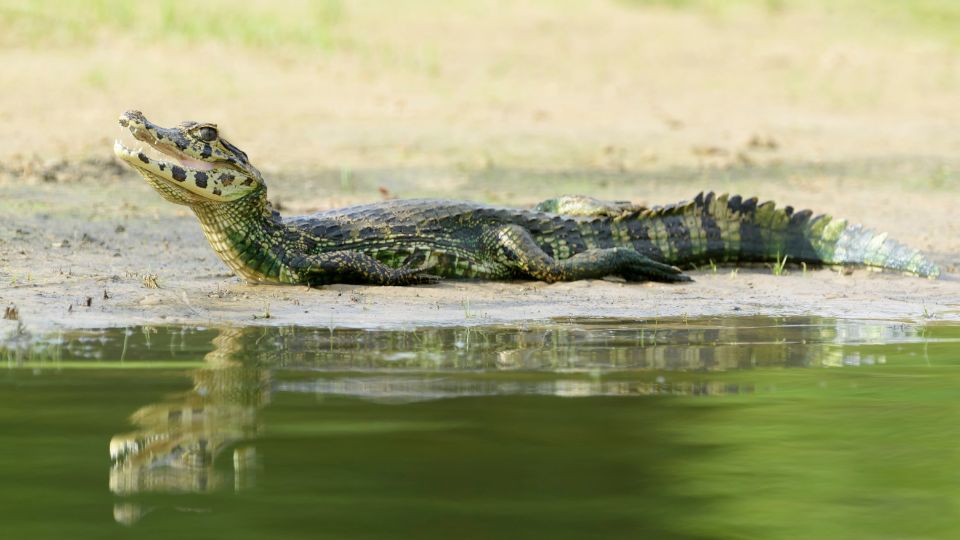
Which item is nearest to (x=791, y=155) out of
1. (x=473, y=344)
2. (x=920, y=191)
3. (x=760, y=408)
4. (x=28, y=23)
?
(x=920, y=191)

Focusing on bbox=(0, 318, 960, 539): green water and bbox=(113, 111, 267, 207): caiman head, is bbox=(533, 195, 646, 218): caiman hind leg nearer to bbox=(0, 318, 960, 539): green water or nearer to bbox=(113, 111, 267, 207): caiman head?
bbox=(113, 111, 267, 207): caiman head

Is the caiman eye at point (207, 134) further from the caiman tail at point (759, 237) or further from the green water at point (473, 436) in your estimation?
the caiman tail at point (759, 237)

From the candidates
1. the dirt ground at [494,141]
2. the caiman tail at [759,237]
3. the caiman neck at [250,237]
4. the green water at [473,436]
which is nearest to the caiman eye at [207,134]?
the caiman neck at [250,237]

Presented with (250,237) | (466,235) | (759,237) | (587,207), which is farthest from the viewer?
(587,207)

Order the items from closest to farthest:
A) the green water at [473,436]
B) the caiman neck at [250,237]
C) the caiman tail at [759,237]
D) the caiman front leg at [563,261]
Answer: the green water at [473,436] < the caiman neck at [250,237] < the caiman front leg at [563,261] < the caiman tail at [759,237]

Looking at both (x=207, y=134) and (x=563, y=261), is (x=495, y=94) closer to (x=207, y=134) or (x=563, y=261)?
(x=563, y=261)

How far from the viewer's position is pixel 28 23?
45.8 feet

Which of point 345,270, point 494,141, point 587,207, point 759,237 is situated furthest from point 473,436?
point 494,141

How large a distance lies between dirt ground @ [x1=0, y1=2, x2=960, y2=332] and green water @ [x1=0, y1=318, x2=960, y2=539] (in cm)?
94

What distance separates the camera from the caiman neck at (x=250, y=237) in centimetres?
725

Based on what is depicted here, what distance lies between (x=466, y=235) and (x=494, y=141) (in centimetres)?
520

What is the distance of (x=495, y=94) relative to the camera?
A: 576 inches

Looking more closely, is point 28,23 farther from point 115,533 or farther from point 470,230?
point 115,533

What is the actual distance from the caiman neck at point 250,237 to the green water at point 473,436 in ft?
4.20
